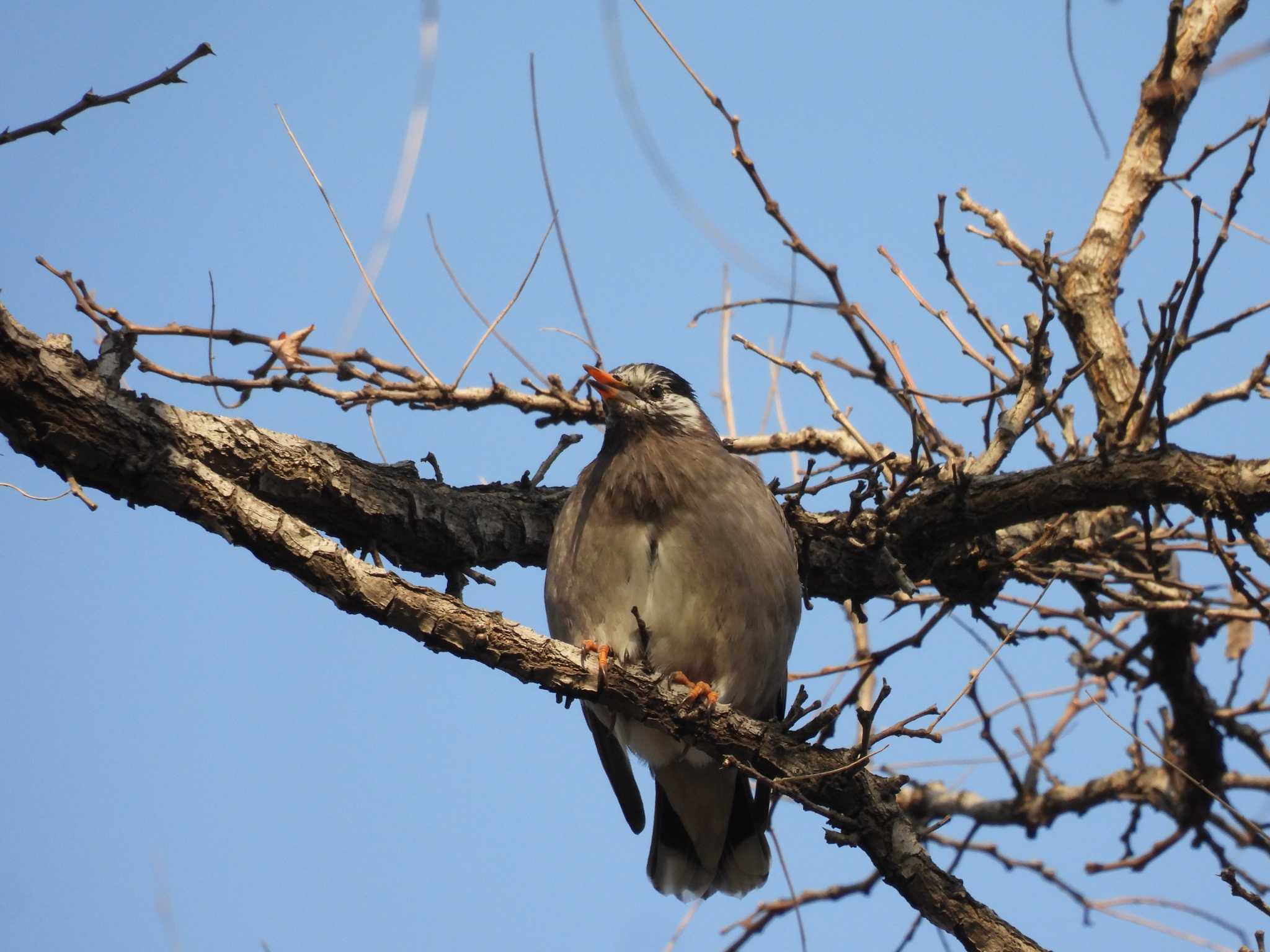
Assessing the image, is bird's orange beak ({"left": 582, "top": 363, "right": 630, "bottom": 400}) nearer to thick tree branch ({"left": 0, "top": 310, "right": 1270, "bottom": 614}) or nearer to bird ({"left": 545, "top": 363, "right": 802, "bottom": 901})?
bird ({"left": 545, "top": 363, "right": 802, "bottom": 901})

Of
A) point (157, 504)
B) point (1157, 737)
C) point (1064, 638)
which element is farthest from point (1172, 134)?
point (157, 504)

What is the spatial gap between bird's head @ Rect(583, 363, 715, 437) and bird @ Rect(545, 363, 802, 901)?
0.01 metres

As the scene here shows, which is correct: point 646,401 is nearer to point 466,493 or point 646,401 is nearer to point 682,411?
point 682,411

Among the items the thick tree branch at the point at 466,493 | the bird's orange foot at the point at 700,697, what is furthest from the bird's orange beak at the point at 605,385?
the bird's orange foot at the point at 700,697

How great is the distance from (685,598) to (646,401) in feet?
3.71

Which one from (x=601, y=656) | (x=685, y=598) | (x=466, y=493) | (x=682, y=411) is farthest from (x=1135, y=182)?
(x=601, y=656)

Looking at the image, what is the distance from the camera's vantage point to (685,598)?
4.82 meters

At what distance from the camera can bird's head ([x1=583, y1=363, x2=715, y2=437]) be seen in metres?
5.50

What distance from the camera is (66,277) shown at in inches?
180

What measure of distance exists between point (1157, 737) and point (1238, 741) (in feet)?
1.31

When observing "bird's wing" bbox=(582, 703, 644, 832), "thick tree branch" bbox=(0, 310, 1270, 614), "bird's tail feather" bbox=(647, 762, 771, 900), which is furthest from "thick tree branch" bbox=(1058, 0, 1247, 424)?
"bird's wing" bbox=(582, 703, 644, 832)

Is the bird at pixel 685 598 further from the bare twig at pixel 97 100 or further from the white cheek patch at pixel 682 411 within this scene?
the bare twig at pixel 97 100

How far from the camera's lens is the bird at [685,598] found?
4.83m

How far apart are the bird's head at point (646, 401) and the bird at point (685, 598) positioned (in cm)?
1
